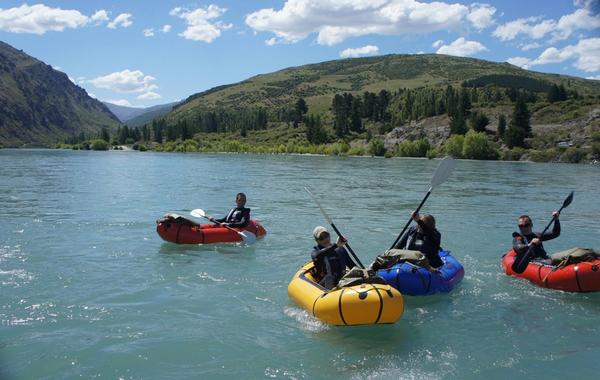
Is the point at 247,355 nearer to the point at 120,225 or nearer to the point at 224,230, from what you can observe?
the point at 224,230

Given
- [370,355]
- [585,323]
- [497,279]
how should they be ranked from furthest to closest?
1. [497,279]
2. [585,323]
3. [370,355]

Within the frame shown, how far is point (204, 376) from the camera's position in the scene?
7387 mm

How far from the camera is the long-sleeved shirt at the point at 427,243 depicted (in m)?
10.7

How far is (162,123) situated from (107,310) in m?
162

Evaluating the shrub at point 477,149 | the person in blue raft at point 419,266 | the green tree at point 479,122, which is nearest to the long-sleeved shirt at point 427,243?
the person in blue raft at point 419,266

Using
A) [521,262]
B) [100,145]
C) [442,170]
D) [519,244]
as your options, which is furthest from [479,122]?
[100,145]

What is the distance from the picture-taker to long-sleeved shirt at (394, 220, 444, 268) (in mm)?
10680

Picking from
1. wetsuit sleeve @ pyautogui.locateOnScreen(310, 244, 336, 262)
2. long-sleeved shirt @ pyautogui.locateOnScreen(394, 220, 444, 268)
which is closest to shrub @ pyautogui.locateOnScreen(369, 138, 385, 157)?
long-sleeved shirt @ pyautogui.locateOnScreen(394, 220, 444, 268)

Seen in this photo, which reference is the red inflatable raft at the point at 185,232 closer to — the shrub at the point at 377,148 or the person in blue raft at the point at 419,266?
the person in blue raft at the point at 419,266

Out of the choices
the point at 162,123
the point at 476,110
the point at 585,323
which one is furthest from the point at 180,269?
the point at 162,123

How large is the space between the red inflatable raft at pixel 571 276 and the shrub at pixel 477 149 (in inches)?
2837

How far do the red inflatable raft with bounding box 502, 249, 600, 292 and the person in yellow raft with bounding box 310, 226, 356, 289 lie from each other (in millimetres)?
4180

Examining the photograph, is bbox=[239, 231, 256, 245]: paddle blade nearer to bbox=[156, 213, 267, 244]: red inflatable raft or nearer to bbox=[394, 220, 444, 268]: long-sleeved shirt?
bbox=[156, 213, 267, 244]: red inflatable raft

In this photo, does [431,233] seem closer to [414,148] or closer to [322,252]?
[322,252]
